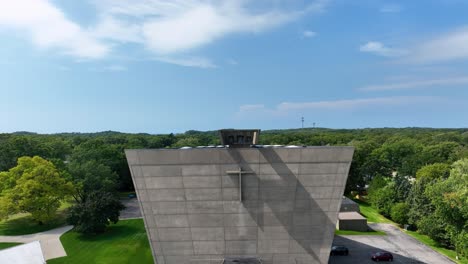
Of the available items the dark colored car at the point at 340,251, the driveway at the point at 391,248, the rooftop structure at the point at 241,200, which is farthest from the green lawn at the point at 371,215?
the rooftop structure at the point at 241,200

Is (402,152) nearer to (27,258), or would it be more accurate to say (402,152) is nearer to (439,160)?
(439,160)

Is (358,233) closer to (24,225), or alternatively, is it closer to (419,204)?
(419,204)

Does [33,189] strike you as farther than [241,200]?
Yes

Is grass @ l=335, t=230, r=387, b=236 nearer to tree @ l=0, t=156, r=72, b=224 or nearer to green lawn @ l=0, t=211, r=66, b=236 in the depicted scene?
tree @ l=0, t=156, r=72, b=224

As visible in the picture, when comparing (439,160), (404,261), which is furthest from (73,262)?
(439,160)

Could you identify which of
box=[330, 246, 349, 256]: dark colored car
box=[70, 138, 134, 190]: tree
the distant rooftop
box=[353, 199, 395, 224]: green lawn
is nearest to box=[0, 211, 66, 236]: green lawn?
box=[70, 138, 134, 190]: tree

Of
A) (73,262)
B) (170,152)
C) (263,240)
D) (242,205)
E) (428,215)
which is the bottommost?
(73,262)

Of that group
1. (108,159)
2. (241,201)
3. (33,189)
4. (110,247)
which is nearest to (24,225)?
(33,189)
